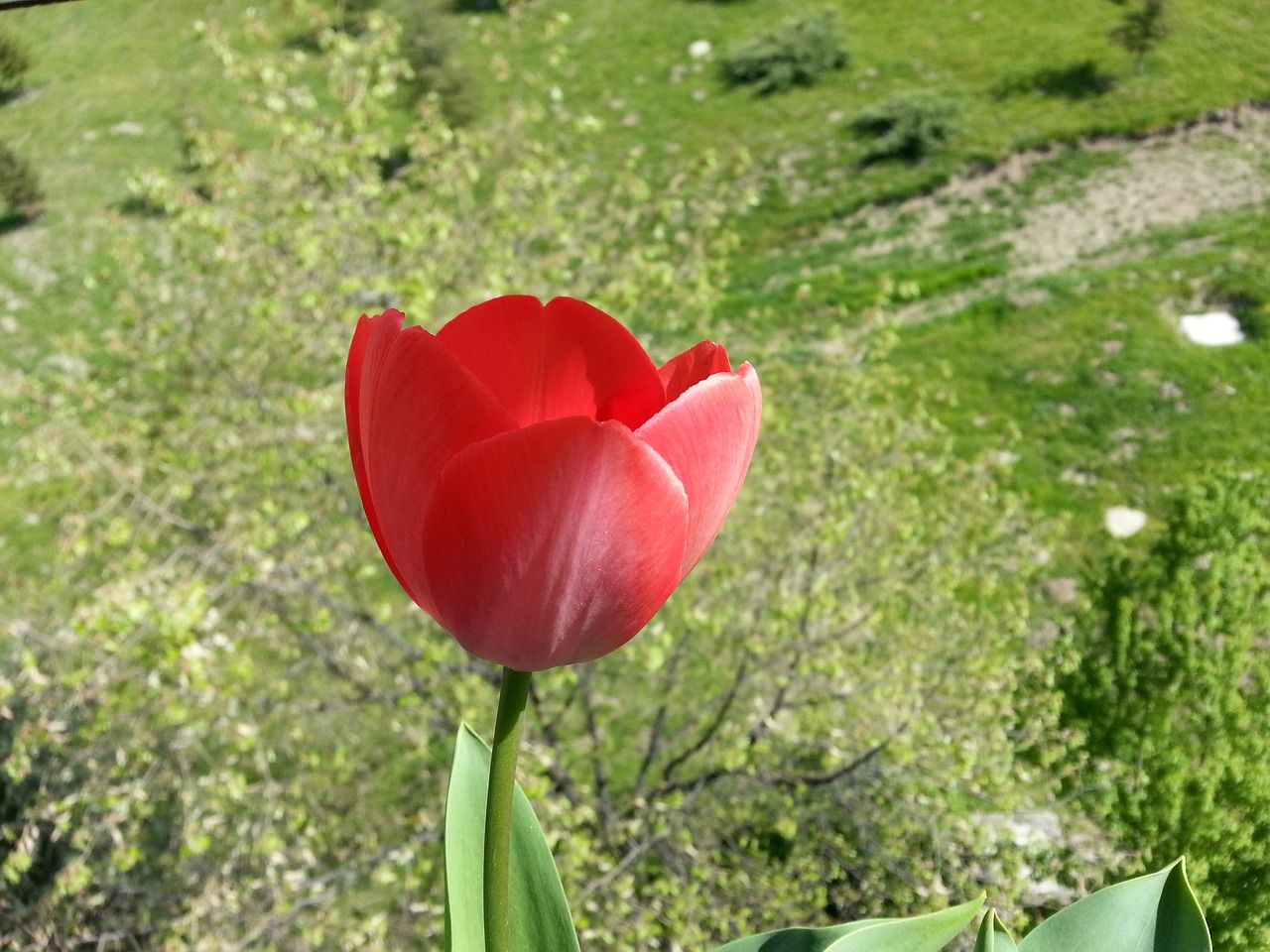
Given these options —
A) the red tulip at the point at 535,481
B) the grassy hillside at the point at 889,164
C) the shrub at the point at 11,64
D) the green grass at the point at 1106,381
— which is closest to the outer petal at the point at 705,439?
the red tulip at the point at 535,481

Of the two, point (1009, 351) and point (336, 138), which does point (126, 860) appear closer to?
point (336, 138)

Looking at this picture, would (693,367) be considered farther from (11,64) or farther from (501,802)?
(11,64)

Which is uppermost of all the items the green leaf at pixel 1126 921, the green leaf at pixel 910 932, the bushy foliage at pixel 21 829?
the green leaf at pixel 910 932

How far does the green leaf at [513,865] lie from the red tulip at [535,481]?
0.21 m

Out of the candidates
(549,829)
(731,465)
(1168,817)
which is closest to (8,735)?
(549,829)

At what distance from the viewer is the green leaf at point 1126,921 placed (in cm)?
76

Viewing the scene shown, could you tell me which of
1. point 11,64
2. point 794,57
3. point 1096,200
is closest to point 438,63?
point 794,57

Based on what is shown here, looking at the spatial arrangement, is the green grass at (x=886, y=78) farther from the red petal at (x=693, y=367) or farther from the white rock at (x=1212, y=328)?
the red petal at (x=693, y=367)

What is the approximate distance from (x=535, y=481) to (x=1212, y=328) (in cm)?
698

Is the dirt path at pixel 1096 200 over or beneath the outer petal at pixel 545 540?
beneath

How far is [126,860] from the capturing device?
2.60m

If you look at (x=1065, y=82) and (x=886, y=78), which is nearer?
(x=1065, y=82)

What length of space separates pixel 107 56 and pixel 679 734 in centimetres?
1332

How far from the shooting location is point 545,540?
598mm
